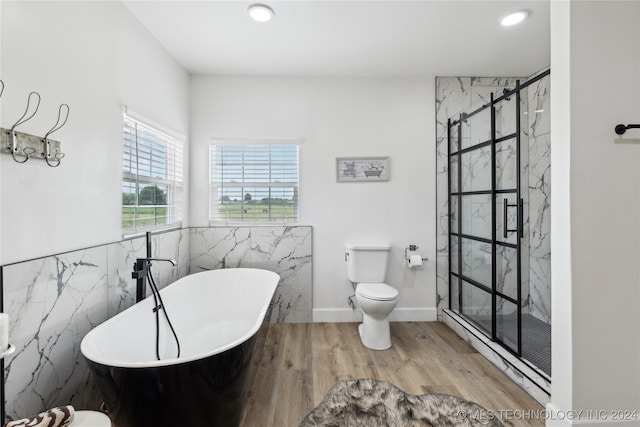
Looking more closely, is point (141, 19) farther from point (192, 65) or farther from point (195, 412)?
point (195, 412)

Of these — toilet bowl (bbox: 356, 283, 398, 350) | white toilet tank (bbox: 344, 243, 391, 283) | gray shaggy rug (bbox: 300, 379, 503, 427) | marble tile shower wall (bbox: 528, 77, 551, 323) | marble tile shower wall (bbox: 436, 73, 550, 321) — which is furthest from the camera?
white toilet tank (bbox: 344, 243, 391, 283)

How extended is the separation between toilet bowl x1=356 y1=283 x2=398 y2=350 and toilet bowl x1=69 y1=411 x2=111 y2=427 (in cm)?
178

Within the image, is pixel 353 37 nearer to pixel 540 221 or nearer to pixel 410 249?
pixel 410 249

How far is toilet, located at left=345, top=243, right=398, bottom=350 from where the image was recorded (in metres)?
2.36

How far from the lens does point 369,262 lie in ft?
9.02

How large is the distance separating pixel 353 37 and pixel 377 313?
228 centimetres

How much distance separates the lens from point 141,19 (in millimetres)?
2070

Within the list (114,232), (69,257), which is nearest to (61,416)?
(69,257)

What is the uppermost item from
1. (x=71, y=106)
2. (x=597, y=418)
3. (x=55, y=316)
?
(x=71, y=106)

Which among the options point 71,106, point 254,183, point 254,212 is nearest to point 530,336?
point 254,212

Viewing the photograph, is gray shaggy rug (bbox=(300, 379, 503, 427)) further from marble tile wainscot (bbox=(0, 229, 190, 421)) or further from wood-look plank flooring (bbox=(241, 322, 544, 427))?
marble tile wainscot (bbox=(0, 229, 190, 421))

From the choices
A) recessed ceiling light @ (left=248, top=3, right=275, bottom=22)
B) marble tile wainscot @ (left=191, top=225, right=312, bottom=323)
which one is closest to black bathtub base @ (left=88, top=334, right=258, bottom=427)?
marble tile wainscot @ (left=191, top=225, right=312, bottom=323)

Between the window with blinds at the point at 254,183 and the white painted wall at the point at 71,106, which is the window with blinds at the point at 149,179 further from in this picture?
the window with blinds at the point at 254,183

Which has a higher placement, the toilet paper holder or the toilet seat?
the toilet paper holder
